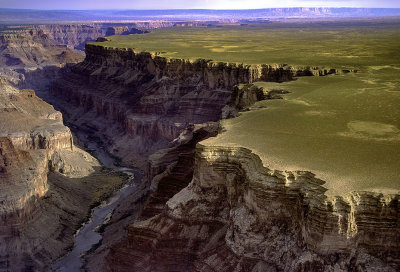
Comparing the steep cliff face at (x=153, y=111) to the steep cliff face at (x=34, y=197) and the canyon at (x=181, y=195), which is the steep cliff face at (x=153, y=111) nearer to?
the canyon at (x=181, y=195)

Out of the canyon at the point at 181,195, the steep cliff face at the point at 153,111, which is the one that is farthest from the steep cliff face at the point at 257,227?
the steep cliff face at the point at 153,111

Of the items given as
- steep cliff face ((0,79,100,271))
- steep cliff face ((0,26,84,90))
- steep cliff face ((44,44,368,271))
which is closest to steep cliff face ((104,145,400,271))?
steep cliff face ((44,44,368,271))

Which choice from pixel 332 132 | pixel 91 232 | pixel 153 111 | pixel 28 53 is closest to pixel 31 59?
pixel 28 53

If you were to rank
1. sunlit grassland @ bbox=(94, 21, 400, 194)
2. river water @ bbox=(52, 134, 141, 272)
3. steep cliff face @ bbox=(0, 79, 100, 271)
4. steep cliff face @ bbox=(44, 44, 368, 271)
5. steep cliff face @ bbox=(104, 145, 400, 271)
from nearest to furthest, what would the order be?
steep cliff face @ bbox=(104, 145, 400, 271) → sunlit grassland @ bbox=(94, 21, 400, 194) → steep cliff face @ bbox=(44, 44, 368, 271) → river water @ bbox=(52, 134, 141, 272) → steep cliff face @ bbox=(0, 79, 100, 271)

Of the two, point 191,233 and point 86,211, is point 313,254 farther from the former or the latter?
point 86,211

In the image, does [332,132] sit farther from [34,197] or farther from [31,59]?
[31,59]

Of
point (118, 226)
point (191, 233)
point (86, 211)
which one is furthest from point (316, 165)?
point (86, 211)

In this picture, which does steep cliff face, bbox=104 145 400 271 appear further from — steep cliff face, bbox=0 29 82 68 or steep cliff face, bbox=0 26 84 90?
steep cliff face, bbox=0 29 82 68
